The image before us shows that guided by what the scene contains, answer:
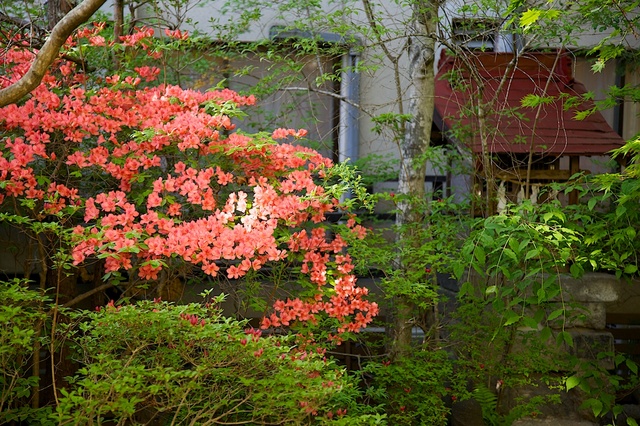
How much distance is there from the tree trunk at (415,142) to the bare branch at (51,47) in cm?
333

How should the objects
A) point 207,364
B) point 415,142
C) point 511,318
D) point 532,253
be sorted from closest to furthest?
point 207,364
point 532,253
point 511,318
point 415,142

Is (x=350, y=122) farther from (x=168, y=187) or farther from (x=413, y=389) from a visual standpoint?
(x=168, y=187)

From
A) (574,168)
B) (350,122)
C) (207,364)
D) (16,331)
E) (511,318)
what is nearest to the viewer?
(207,364)

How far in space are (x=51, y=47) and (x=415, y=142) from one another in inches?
142

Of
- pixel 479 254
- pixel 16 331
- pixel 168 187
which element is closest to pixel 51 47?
pixel 168 187

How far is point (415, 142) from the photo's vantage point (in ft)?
25.7

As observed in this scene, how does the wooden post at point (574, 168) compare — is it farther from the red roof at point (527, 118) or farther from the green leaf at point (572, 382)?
the green leaf at point (572, 382)

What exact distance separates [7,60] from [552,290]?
189 inches

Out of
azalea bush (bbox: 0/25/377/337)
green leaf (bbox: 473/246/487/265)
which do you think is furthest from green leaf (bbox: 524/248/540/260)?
azalea bush (bbox: 0/25/377/337)

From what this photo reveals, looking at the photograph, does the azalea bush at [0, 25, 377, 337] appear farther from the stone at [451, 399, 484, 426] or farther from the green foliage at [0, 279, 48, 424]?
the stone at [451, 399, 484, 426]

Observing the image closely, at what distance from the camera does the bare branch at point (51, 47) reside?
5.26 m

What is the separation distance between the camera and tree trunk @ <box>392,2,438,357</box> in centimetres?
756

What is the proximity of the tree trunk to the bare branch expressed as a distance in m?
3.33

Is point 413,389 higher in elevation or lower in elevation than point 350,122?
lower
